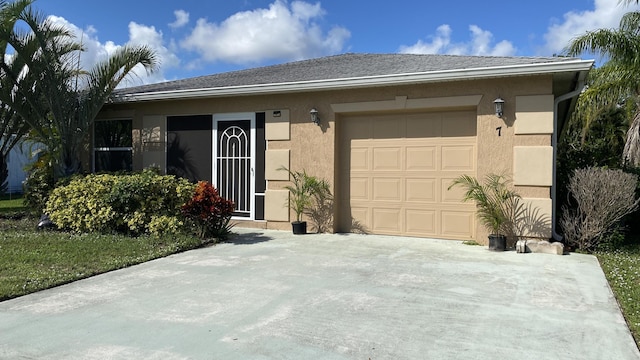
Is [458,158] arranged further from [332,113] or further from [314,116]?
[314,116]

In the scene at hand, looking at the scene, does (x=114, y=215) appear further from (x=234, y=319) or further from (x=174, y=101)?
(x=234, y=319)

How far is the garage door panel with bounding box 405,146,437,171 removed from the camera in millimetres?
8797

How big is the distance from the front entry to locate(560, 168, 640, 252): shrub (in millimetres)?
6378

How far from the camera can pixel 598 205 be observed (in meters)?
7.43

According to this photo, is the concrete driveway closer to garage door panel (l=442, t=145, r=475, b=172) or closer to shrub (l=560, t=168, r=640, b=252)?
shrub (l=560, t=168, r=640, b=252)

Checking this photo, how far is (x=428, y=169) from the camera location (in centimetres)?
883

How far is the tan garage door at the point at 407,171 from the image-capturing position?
28.2 ft

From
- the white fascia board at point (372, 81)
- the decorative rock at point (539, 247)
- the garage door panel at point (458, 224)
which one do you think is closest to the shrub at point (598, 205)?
the decorative rock at point (539, 247)

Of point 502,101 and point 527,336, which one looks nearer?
point 527,336

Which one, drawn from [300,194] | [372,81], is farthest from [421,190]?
[300,194]

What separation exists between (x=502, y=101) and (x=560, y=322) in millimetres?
4632

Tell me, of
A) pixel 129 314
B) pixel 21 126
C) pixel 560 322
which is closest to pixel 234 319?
pixel 129 314

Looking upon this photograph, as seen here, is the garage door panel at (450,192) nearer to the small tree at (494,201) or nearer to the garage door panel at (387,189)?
the small tree at (494,201)

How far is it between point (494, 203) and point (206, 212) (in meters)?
5.06
